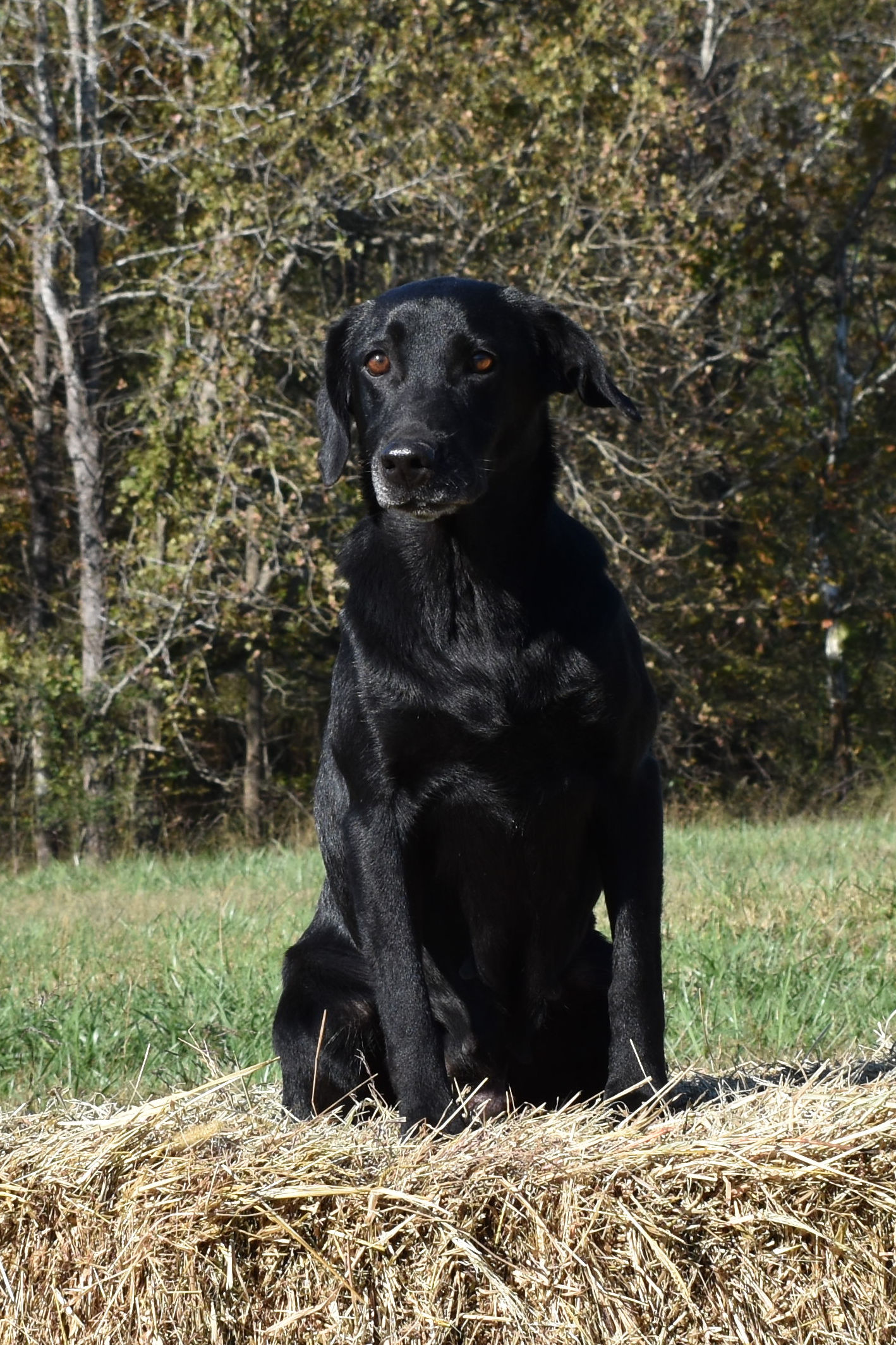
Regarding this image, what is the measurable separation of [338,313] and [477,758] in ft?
32.2

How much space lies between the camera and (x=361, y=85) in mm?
11117

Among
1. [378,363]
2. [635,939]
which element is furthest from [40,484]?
[635,939]

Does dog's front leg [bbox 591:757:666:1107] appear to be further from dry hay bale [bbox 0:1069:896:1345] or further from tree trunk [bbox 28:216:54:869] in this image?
tree trunk [bbox 28:216:54:869]

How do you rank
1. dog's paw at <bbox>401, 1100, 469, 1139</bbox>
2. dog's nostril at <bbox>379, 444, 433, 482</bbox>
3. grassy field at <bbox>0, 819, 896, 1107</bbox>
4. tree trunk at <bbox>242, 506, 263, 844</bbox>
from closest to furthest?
dog's paw at <bbox>401, 1100, 469, 1139</bbox> < dog's nostril at <bbox>379, 444, 433, 482</bbox> < grassy field at <bbox>0, 819, 896, 1107</bbox> < tree trunk at <bbox>242, 506, 263, 844</bbox>

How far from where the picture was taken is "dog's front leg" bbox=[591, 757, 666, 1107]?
2.96 meters

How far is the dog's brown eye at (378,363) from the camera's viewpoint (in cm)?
313

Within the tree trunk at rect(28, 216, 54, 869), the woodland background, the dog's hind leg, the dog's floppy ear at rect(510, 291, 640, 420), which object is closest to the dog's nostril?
the dog's floppy ear at rect(510, 291, 640, 420)

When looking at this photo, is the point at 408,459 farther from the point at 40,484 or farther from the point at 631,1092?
the point at 40,484

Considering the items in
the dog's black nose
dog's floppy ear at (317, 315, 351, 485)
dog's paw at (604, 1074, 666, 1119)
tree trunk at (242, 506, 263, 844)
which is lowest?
tree trunk at (242, 506, 263, 844)

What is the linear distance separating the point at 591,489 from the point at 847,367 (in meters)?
4.68

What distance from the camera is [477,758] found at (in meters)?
2.92

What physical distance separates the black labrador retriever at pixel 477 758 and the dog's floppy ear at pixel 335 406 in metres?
0.01

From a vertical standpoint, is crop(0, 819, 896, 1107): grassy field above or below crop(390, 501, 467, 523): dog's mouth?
below

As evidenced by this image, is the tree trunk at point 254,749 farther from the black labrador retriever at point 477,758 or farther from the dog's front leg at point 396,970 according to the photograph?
the dog's front leg at point 396,970
